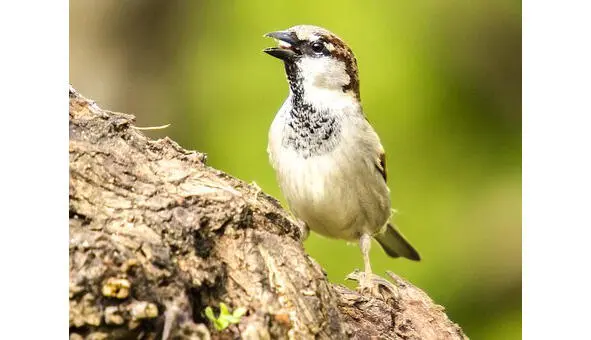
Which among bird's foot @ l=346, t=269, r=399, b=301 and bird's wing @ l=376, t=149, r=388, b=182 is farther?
bird's wing @ l=376, t=149, r=388, b=182

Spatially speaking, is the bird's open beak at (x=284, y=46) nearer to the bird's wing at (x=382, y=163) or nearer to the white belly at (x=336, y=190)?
the white belly at (x=336, y=190)

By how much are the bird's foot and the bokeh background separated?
1.05 feet

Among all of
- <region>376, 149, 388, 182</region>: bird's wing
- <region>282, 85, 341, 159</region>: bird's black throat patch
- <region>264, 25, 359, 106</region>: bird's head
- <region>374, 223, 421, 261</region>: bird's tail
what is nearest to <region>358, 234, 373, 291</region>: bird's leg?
<region>374, 223, 421, 261</region>: bird's tail

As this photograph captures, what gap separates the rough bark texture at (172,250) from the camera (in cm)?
148

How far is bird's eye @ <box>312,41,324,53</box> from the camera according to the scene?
2.26 metres

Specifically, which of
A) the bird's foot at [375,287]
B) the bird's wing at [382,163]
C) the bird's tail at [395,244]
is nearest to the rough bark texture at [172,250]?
the bird's foot at [375,287]

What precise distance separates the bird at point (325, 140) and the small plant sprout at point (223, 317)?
0.70m

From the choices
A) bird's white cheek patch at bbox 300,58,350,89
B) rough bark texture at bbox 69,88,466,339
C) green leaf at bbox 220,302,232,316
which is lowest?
green leaf at bbox 220,302,232,316

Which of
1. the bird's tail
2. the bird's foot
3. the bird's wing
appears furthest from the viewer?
the bird's tail

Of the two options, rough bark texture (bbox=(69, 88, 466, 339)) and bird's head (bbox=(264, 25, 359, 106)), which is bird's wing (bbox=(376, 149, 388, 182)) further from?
rough bark texture (bbox=(69, 88, 466, 339))
